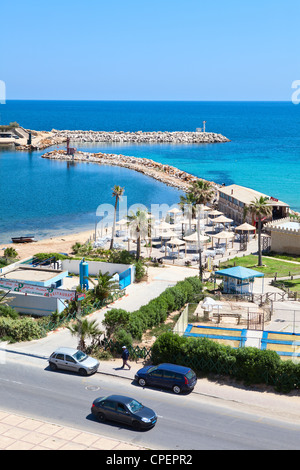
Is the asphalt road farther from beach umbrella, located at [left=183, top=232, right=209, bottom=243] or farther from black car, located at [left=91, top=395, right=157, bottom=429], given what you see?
beach umbrella, located at [left=183, top=232, right=209, bottom=243]

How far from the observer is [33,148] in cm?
14012

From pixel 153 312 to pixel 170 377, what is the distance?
7.88 meters

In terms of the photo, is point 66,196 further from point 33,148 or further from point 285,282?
point 33,148

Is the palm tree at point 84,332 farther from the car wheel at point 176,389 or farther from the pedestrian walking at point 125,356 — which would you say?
the car wheel at point 176,389

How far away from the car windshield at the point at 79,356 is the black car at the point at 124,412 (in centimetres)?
450

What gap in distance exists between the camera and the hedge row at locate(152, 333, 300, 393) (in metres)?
23.4

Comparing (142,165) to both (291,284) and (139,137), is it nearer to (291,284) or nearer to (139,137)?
(139,137)

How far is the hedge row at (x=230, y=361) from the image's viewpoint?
76.7 ft

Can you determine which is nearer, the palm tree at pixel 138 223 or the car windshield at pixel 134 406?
the car windshield at pixel 134 406

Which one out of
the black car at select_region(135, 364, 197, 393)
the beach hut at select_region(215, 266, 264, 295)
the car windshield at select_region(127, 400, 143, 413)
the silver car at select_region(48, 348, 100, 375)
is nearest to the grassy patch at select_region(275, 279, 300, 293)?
the beach hut at select_region(215, 266, 264, 295)

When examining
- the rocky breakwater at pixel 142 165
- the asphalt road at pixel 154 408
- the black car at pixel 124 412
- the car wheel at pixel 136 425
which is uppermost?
the rocky breakwater at pixel 142 165

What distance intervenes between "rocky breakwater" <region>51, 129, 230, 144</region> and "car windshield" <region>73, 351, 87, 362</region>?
131 metres

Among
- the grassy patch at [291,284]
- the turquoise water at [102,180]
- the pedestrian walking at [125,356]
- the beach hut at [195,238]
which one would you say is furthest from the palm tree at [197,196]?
the pedestrian walking at [125,356]

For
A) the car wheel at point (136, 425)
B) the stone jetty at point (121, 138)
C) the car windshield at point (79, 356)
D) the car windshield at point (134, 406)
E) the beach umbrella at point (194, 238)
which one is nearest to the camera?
the car wheel at point (136, 425)
